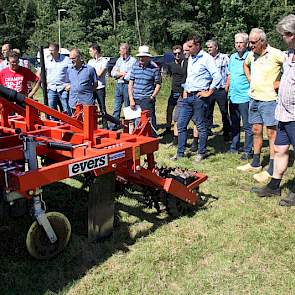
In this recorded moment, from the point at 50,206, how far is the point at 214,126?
5.43 meters

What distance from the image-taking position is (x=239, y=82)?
6949mm

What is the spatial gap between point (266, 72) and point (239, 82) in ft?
4.36

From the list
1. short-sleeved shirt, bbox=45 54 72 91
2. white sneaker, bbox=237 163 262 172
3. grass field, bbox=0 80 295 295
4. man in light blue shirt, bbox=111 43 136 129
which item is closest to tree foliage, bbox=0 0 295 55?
man in light blue shirt, bbox=111 43 136 129

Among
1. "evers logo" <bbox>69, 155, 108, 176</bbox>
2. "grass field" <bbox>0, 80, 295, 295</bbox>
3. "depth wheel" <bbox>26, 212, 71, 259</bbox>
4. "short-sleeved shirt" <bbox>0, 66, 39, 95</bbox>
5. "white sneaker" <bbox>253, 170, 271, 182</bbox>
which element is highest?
"short-sleeved shirt" <bbox>0, 66, 39, 95</bbox>

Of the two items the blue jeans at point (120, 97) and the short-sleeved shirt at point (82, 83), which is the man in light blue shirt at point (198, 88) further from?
the blue jeans at point (120, 97)

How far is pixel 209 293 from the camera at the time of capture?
3396mm

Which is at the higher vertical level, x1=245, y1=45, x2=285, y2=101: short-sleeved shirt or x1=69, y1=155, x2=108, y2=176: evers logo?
x1=245, y1=45, x2=285, y2=101: short-sleeved shirt

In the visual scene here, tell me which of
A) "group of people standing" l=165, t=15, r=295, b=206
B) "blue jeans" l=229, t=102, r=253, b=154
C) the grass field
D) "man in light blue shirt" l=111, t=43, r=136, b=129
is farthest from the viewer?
"man in light blue shirt" l=111, t=43, r=136, b=129

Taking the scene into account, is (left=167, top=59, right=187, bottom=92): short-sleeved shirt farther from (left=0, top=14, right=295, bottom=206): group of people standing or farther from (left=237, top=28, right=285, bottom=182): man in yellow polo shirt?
(left=237, top=28, right=285, bottom=182): man in yellow polo shirt

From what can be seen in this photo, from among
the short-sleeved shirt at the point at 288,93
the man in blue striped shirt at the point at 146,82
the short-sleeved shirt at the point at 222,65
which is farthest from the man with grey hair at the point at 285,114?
the short-sleeved shirt at the point at 222,65

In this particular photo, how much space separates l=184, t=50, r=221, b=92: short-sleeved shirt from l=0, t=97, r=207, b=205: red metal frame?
6.33 feet

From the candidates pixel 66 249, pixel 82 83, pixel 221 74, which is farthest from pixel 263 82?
pixel 66 249

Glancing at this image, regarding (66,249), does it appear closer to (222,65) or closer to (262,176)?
(262,176)

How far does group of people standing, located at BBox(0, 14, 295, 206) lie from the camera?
16.7 ft
